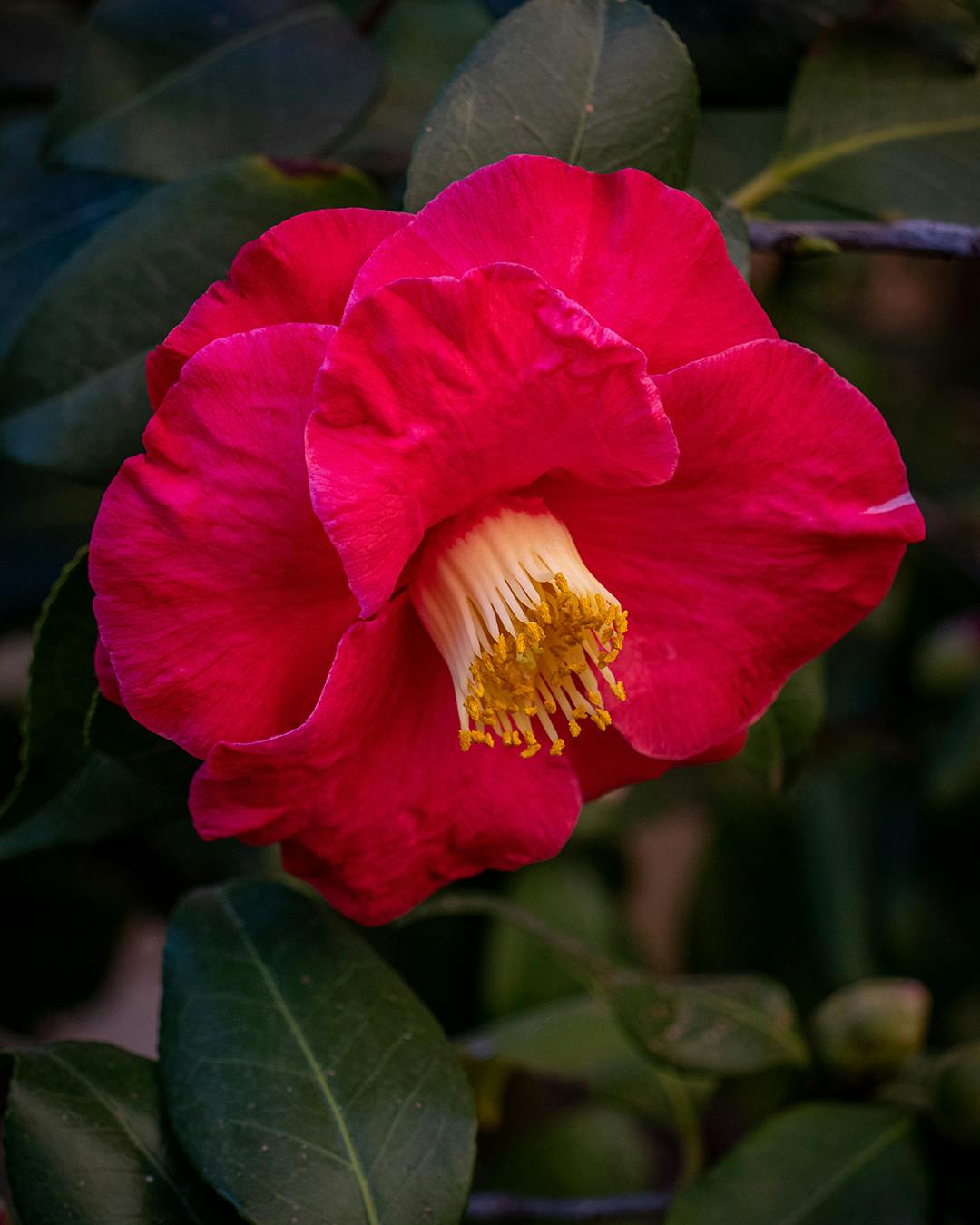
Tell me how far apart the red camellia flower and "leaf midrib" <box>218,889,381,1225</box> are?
0.33 ft

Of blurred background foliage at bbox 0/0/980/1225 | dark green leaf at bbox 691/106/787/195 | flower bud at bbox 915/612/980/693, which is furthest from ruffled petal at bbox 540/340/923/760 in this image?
flower bud at bbox 915/612/980/693

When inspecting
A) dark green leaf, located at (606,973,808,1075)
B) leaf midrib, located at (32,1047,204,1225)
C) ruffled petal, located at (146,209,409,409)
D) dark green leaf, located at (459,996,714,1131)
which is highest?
ruffled petal, located at (146,209,409,409)

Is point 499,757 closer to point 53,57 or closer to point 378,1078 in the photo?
point 378,1078

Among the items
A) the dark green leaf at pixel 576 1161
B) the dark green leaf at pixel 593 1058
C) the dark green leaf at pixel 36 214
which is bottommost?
the dark green leaf at pixel 576 1161

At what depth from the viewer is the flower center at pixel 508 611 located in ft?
2.13

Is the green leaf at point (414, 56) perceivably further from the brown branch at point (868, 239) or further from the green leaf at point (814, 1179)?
the green leaf at point (814, 1179)

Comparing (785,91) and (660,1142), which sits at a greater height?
(785,91)

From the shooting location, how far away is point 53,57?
124cm

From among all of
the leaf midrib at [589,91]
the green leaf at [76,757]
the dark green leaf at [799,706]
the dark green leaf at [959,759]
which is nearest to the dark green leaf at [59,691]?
the green leaf at [76,757]

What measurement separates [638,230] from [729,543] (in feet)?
0.59

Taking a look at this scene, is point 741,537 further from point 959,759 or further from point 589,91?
point 959,759

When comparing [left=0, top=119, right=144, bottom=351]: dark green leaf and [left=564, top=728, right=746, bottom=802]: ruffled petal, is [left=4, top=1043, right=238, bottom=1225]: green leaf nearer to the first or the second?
[left=564, top=728, right=746, bottom=802]: ruffled petal

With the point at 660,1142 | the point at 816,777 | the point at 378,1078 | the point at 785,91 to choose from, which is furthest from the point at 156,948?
the point at 785,91

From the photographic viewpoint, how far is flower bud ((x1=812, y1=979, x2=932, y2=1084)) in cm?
97
